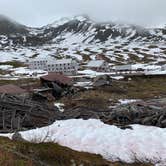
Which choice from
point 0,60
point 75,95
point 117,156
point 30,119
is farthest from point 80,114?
point 0,60

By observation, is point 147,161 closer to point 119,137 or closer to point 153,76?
point 119,137

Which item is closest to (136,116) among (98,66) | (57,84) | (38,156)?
(38,156)

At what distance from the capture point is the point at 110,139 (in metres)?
15.5

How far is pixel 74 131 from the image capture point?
17.1 m

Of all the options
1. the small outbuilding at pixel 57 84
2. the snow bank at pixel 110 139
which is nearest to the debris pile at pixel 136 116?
the snow bank at pixel 110 139

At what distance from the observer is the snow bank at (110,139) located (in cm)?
1381

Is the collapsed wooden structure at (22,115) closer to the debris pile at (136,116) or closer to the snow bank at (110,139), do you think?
the debris pile at (136,116)

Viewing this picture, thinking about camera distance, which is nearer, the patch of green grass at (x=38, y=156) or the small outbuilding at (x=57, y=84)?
the patch of green grass at (x=38, y=156)

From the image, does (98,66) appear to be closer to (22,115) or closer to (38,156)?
(22,115)

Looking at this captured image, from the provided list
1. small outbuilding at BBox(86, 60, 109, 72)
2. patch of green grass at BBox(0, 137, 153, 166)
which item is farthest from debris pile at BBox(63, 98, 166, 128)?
small outbuilding at BBox(86, 60, 109, 72)

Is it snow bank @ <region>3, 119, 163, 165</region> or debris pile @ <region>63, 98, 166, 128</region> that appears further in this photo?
debris pile @ <region>63, 98, 166, 128</region>

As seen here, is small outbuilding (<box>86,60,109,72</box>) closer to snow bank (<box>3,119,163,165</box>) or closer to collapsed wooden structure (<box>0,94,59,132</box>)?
collapsed wooden structure (<box>0,94,59,132</box>)

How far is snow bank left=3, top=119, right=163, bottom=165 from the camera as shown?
13808mm

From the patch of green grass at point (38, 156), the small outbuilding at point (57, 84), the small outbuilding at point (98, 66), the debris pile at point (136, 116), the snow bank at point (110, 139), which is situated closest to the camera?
the patch of green grass at point (38, 156)
